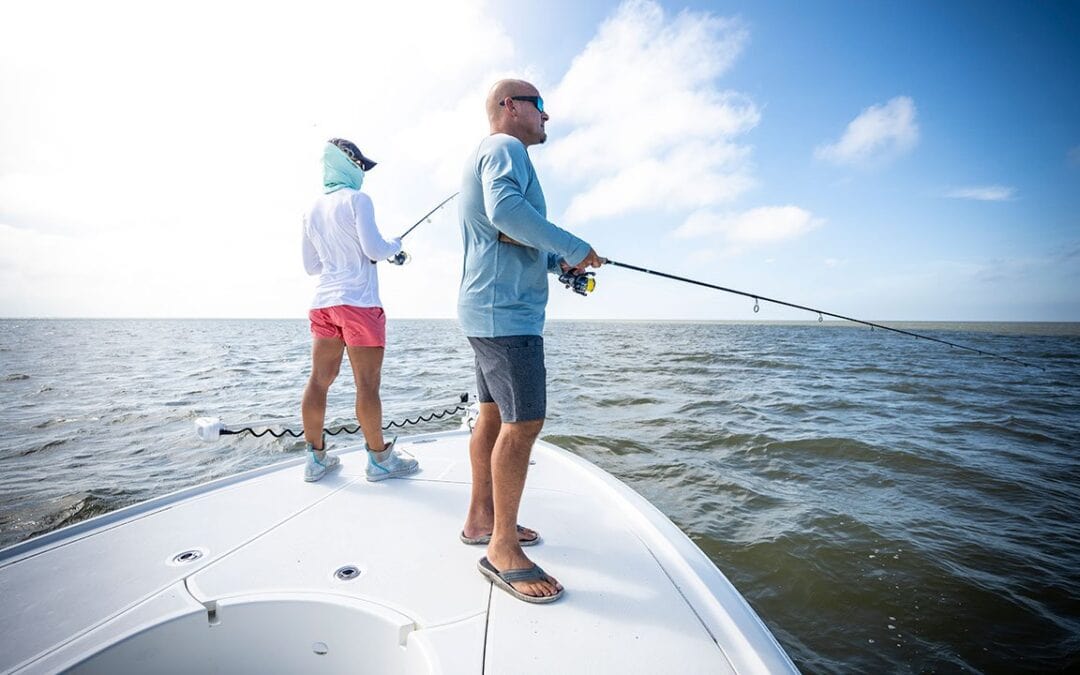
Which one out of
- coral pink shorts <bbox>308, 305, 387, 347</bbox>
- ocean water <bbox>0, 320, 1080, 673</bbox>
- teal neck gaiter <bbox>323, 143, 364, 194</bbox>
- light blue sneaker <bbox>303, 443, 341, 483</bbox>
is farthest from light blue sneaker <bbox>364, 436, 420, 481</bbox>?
ocean water <bbox>0, 320, 1080, 673</bbox>

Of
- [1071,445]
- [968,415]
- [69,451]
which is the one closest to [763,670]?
[69,451]

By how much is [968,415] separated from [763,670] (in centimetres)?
1011

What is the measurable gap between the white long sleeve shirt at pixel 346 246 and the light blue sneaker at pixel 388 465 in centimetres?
93

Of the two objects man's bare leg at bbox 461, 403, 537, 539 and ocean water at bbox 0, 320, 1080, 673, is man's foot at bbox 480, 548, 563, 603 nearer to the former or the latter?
man's bare leg at bbox 461, 403, 537, 539

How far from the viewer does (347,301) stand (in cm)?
253

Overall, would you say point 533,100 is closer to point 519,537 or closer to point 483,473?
point 483,473

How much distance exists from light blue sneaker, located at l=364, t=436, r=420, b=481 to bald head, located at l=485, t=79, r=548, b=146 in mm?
1927

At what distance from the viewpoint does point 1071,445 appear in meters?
6.29

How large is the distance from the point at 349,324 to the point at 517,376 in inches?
51.4

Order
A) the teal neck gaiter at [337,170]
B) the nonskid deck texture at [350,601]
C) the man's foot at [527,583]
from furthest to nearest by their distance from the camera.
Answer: the teal neck gaiter at [337,170], the man's foot at [527,583], the nonskid deck texture at [350,601]

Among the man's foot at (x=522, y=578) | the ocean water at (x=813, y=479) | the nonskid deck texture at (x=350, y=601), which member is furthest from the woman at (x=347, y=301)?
the ocean water at (x=813, y=479)

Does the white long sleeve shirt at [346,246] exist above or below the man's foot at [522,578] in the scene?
above

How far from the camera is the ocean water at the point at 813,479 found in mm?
2744

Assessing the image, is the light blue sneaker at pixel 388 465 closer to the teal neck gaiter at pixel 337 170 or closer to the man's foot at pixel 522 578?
the man's foot at pixel 522 578
